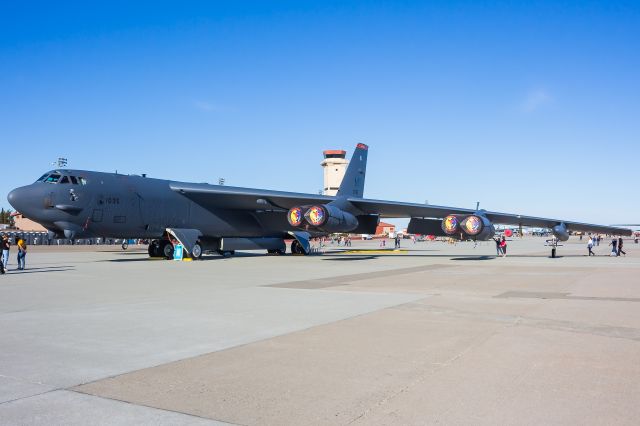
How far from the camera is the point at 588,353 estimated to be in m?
5.92

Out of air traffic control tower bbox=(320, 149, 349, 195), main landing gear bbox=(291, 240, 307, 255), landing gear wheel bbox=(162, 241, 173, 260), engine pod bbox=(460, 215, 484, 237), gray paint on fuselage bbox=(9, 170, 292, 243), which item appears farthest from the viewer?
air traffic control tower bbox=(320, 149, 349, 195)

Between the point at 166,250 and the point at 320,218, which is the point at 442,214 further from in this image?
the point at 166,250

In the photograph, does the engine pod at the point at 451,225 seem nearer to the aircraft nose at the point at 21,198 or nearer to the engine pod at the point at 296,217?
the engine pod at the point at 296,217

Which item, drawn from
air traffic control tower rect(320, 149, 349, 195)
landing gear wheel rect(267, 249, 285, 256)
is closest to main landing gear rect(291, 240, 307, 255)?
landing gear wheel rect(267, 249, 285, 256)

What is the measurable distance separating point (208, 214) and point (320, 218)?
6.09 m

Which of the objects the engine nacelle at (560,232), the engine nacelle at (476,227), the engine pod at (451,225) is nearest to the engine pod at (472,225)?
the engine nacelle at (476,227)

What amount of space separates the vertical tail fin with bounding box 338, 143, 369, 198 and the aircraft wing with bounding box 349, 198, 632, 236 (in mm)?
2912

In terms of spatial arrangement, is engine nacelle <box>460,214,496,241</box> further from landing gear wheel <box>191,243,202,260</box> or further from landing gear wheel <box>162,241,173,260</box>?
landing gear wheel <box>162,241,173,260</box>

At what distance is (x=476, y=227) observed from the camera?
2514cm

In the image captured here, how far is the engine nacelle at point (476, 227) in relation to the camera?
991 inches

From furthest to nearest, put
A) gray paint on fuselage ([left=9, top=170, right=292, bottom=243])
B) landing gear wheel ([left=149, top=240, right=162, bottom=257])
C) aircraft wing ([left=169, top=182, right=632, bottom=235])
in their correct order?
landing gear wheel ([left=149, top=240, right=162, bottom=257]) < aircraft wing ([left=169, top=182, right=632, bottom=235]) < gray paint on fuselage ([left=9, top=170, right=292, bottom=243])

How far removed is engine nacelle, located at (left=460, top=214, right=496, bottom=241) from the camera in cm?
2517

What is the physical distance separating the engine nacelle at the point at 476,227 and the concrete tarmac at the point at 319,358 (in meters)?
13.8

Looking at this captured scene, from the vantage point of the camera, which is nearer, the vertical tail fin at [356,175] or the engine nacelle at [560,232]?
the engine nacelle at [560,232]
